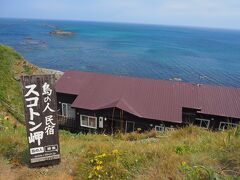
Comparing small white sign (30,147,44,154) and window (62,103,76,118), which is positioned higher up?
small white sign (30,147,44,154)

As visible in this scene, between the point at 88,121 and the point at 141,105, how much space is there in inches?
192

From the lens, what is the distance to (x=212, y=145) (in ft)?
22.2

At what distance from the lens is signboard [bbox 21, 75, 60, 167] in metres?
6.63

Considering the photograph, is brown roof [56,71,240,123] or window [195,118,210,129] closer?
brown roof [56,71,240,123]

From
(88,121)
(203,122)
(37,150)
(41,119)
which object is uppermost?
(41,119)

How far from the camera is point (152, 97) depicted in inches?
854

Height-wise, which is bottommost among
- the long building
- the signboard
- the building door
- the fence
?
the fence

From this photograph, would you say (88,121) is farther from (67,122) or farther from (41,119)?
(41,119)

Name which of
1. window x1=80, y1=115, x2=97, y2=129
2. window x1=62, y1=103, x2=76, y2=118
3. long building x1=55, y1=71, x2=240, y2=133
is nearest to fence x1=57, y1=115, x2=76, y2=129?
long building x1=55, y1=71, x2=240, y2=133

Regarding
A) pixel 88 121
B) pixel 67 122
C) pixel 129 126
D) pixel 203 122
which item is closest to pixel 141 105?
pixel 129 126

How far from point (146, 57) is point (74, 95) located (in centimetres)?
5558

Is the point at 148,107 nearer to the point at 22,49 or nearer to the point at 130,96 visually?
the point at 130,96

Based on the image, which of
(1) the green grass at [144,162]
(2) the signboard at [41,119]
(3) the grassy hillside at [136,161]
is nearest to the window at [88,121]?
(3) the grassy hillside at [136,161]

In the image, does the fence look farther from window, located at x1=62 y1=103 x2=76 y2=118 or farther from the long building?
window, located at x1=62 y1=103 x2=76 y2=118
